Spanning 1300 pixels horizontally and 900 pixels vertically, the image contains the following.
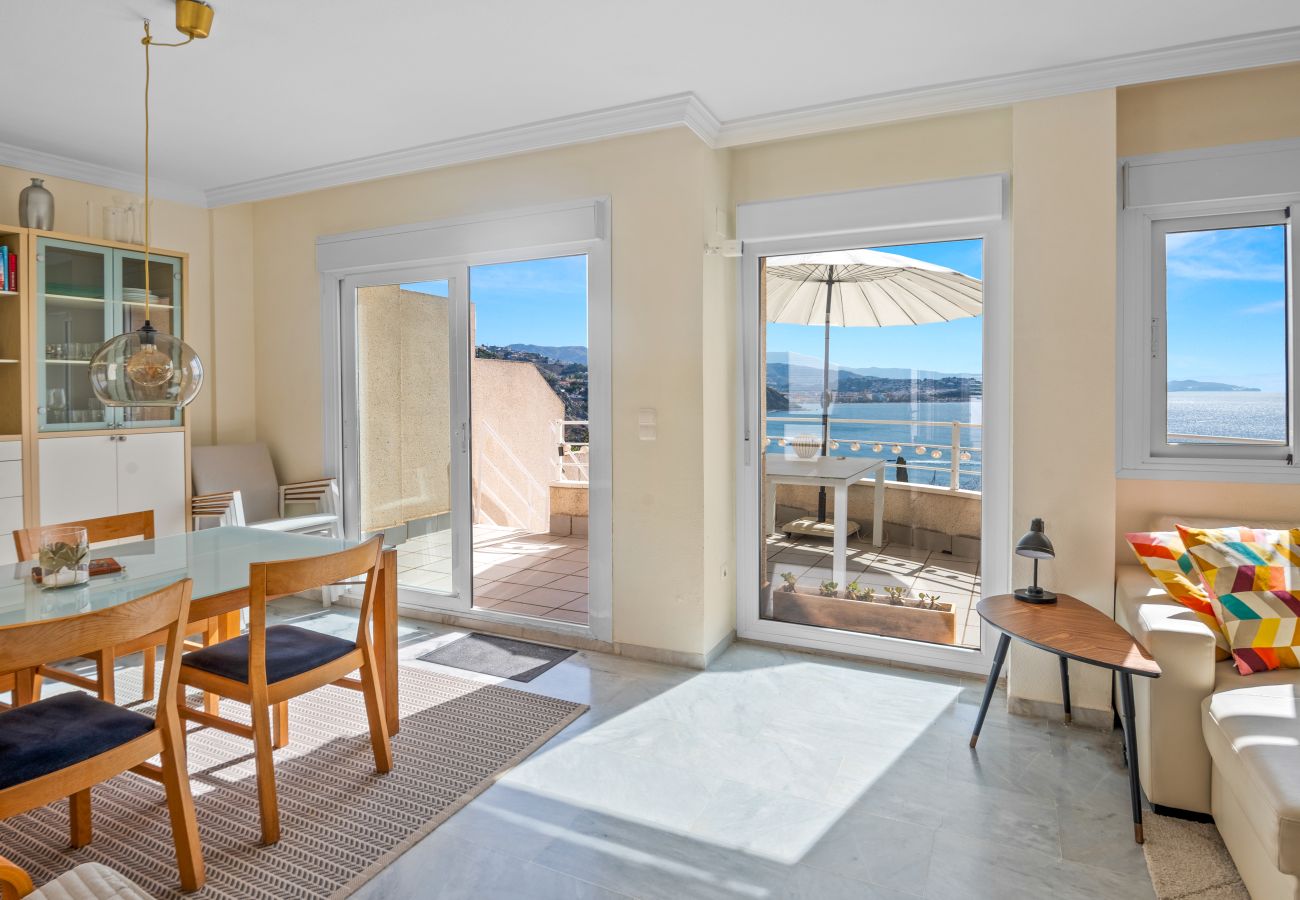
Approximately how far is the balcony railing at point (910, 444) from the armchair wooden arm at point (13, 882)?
3.13m

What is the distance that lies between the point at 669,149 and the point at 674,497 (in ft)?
5.31

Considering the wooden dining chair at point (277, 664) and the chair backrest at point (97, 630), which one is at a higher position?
the chair backrest at point (97, 630)

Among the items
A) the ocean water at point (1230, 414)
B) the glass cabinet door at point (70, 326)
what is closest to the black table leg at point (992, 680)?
the ocean water at point (1230, 414)

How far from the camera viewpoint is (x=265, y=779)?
2.18 metres

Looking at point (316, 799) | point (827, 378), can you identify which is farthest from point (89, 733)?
point (827, 378)

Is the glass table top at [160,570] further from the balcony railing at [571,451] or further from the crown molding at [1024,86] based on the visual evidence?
the crown molding at [1024,86]

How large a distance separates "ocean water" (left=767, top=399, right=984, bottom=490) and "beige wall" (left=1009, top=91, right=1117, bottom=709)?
0.36 meters

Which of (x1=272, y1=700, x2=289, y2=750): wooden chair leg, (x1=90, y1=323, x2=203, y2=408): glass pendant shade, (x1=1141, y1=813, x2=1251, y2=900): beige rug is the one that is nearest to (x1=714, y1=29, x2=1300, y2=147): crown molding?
(x1=90, y1=323, x2=203, y2=408): glass pendant shade

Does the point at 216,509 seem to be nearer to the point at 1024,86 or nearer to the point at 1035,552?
the point at 1035,552

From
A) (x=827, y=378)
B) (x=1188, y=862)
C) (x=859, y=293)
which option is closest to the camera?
(x=1188, y=862)

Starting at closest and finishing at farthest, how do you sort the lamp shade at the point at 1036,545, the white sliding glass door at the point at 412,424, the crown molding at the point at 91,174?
the lamp shade at the point at 1036,545, the crown molding at the point at 91,174, the white sliding glass door at the point at 412,424

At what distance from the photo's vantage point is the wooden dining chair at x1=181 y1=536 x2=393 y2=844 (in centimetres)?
219

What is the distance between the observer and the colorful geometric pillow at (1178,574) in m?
2.37

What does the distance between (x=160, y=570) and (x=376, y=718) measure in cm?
84
